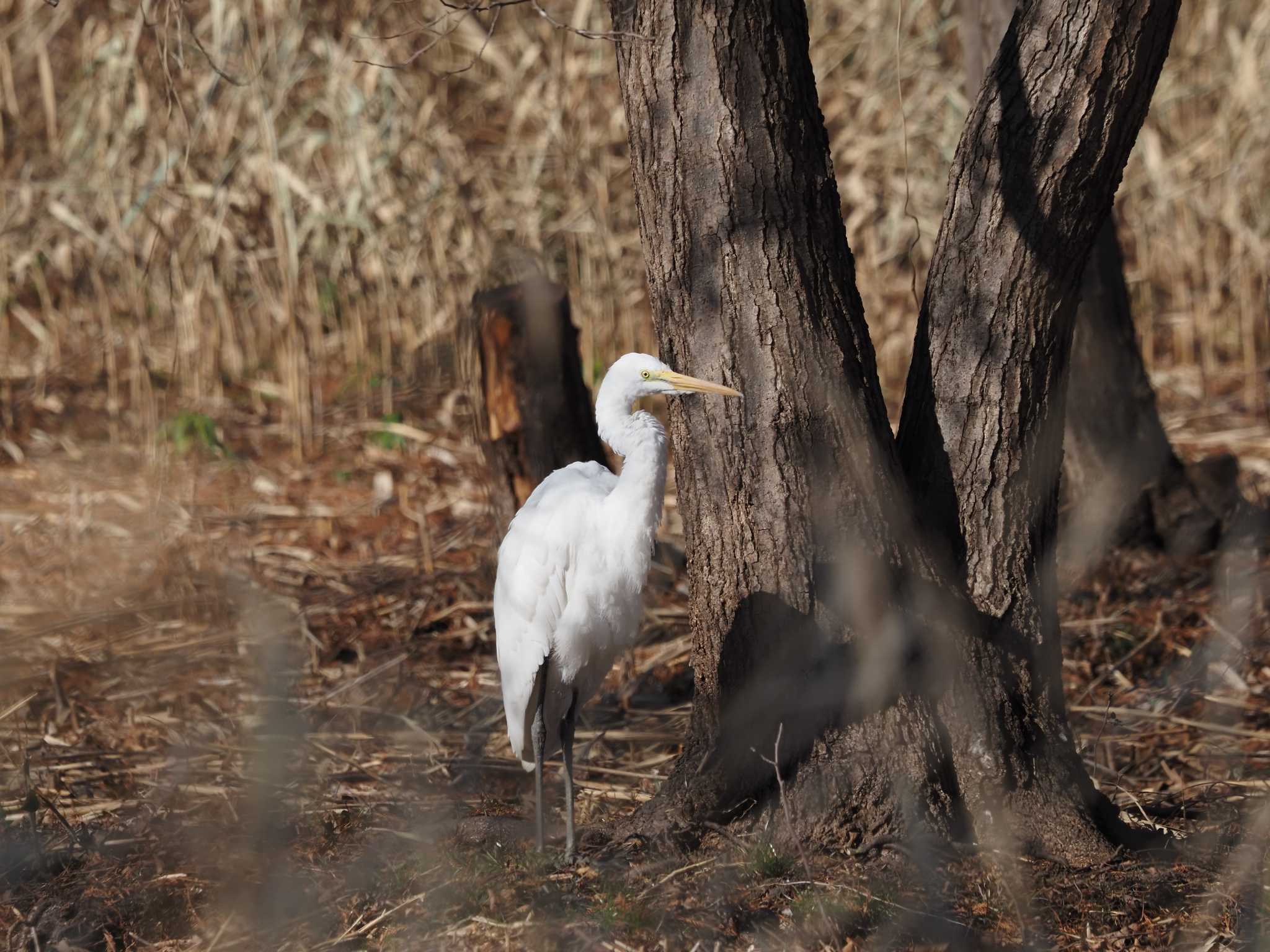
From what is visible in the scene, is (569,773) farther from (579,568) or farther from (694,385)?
(694,385)

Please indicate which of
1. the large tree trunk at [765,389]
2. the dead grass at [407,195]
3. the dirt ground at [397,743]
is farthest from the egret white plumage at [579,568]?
the dead grass at [407,195]

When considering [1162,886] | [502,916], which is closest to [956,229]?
[1162,886]

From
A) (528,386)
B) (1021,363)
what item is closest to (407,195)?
(528,386)

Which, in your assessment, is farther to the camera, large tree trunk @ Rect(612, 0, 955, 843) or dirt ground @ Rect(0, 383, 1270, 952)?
dirt ground @ Rect(0, 383, 1270, 952)

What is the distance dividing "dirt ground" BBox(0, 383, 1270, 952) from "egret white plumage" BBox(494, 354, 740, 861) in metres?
0.35

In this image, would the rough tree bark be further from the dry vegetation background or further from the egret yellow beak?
the dry vegetation background

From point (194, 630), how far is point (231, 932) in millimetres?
2104

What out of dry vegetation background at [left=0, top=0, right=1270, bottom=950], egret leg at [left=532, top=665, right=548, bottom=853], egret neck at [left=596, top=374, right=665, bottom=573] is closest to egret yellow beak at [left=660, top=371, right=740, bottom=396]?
egret neck at [left=596, top=374, right=665, bottom=573]

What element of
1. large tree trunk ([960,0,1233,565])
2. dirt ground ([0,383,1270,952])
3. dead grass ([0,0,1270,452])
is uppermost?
dead grass ([0,0,1270,452])

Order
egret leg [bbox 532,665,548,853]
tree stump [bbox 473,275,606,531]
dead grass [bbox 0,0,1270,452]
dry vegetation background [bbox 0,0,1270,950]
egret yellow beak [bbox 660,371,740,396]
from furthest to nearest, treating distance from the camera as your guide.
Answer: dead grass [bbox 0,0,1270,452]
tree stump [bbox 473,275,606,531]
egret leg [bbox 532,665,548,853]
dry vegetation background [bbox 0,0,1270,950]
egret yellow beak [bbox 660,371,740,396]

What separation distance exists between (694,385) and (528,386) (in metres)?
1.69

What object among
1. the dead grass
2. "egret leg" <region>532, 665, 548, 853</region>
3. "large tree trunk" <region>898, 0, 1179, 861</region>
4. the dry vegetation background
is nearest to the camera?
"large tree trunk" <region>898, 0, 1179, 861</region>

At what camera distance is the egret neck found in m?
3.13

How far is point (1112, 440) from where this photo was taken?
4.93 meters
